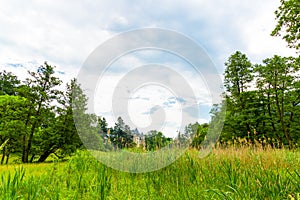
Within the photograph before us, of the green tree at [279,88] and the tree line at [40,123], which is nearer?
the tree line at [40,123]

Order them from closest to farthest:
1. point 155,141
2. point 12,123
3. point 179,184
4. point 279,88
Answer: point 179,184
point 155,141
point 12,123
point 279,88

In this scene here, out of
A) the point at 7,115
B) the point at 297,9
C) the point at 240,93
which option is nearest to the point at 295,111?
the point at 240,93

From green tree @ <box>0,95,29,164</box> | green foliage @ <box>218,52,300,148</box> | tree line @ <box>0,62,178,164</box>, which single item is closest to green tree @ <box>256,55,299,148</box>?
green foliage @ <box>218,52,300,148</box>

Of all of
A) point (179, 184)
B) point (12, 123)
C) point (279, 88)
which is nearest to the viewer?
point (179, 184)

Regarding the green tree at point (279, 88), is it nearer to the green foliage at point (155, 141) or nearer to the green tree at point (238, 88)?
the green tree at point (238, 88)

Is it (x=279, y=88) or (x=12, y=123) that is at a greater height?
(x=279, y=88)

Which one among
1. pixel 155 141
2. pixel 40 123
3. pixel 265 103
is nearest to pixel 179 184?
pixel 155 141

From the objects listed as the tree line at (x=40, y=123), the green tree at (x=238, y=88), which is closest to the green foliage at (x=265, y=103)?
the green tree at (x=238, y=88)

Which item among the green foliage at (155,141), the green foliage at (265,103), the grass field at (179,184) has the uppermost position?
the green foliage at (265,103)

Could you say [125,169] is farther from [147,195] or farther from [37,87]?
[37,87]

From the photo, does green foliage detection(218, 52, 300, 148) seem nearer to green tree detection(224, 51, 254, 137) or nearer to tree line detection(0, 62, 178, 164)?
green tree detection(224, 51, 254, 137)

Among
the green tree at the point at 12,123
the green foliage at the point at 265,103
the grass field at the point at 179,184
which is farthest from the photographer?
the green foliage at the point at 265,103

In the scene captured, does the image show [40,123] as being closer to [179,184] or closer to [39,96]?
[39,96]

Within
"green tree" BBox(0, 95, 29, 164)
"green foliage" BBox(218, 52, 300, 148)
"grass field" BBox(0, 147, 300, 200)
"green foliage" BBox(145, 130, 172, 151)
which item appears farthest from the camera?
"green foliage" BBox(218, 52, 300, 148)
